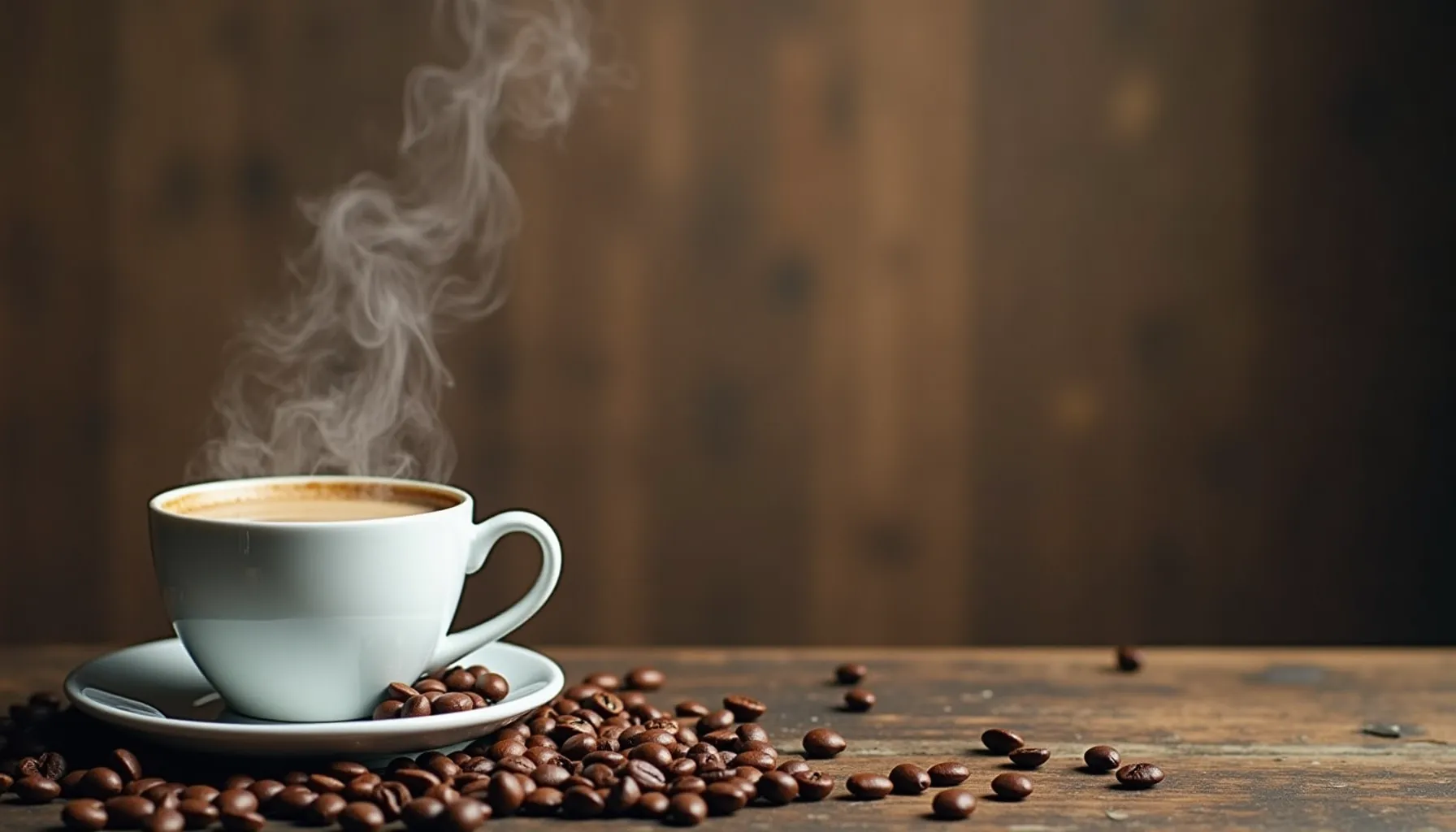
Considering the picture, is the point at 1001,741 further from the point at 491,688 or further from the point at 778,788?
the point at 491,688

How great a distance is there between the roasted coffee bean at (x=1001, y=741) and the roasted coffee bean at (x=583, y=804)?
0.34 meters

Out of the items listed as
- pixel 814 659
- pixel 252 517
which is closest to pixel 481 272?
pixel 814 659

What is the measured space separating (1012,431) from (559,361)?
0.82 meters

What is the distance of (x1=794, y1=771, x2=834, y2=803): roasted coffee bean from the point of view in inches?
41.3

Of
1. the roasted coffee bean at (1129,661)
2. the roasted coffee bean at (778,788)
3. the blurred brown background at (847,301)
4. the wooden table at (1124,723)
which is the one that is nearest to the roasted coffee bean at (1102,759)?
the wooden table at (1124,723)

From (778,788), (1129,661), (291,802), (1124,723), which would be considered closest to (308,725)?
(291,802)

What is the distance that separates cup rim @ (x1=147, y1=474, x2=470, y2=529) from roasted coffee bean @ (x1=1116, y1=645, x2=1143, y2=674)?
69 cm

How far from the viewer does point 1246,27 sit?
2.62 meters

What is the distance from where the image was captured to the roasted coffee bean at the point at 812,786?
3.44 feet

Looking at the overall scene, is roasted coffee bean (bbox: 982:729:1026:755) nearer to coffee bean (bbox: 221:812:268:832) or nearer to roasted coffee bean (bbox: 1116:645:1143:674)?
roasted coffee bean (bbox: 1116:645:1143:674)

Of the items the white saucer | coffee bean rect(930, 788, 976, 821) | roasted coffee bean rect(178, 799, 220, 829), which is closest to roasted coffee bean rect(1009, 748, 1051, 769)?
coffee bean rect(930, 788, 976, 821)

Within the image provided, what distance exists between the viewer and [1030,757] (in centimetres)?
113

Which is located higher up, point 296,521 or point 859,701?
point 296,521

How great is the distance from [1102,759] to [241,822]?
613 mm
